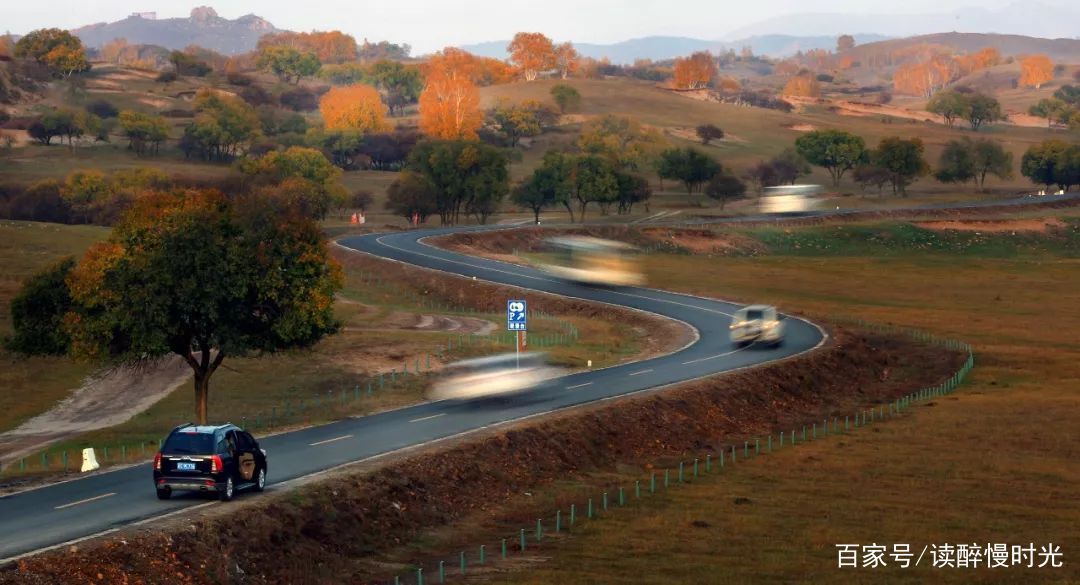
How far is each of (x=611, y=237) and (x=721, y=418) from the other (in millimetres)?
84183

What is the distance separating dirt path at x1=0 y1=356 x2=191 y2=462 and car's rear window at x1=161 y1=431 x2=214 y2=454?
2074cm

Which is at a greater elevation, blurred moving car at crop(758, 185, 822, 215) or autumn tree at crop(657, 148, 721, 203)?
autumn tree at crop(657, 148, 721, 203)

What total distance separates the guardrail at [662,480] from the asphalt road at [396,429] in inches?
226

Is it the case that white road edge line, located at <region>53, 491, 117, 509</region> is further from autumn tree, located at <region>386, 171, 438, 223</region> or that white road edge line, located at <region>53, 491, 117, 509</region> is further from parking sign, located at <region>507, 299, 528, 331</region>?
autumn tree, located at <region>386, 171, 438, 223</region>

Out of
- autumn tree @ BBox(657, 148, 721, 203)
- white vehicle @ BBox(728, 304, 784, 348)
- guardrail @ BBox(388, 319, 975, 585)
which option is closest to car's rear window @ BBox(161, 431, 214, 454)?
guardrail @ BBox(388, 319, 975, 585)

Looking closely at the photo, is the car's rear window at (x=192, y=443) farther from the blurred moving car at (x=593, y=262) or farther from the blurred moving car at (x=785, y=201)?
the blurred moving car at (x=785, y=201)

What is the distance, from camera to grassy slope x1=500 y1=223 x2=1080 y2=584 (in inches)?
1369

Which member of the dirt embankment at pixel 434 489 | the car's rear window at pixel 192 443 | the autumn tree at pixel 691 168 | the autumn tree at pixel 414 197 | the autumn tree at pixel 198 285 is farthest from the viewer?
the autumn tree at pixel 691 168

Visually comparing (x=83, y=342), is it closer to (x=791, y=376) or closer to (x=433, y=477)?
(x=433, y=477)

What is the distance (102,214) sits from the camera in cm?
14188

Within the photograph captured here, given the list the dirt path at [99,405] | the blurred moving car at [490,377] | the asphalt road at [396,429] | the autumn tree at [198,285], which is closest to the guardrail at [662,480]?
the asphalt road at [396,429]

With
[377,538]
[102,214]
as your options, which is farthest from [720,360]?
[102,214]

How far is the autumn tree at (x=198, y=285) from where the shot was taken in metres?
53.1

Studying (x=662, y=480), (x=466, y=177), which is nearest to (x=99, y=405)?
(x=662, y=480)
